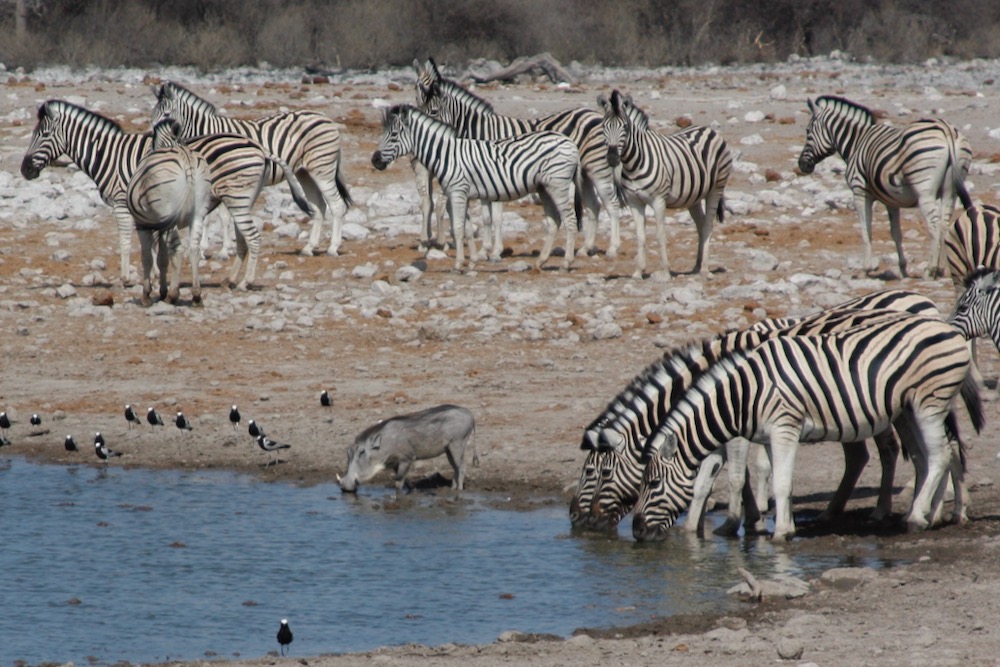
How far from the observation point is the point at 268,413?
12.6 meters

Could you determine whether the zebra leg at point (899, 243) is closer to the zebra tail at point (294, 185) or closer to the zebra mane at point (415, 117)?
the zebra mane at point (415, 117)

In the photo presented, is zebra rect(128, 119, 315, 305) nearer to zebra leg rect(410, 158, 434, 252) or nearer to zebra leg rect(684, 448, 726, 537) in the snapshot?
zebra leg rect(410, 158, 434, 252)

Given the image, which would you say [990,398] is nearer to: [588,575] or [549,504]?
[549,504]

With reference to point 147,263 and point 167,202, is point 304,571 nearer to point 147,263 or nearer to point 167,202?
point 167,202

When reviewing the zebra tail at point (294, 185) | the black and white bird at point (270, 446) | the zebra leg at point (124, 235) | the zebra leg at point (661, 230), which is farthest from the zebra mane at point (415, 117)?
the black and white bird at point (270, 446)

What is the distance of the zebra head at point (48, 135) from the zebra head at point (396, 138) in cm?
376

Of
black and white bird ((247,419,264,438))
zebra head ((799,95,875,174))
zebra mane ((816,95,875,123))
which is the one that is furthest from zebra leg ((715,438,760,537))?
zebra mane ((816,95,875,123))

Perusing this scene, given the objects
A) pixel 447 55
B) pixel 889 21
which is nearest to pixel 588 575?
pixel 447 55

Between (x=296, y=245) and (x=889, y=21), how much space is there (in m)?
32.7

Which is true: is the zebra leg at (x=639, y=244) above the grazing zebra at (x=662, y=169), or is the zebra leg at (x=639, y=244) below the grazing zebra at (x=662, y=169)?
A: below

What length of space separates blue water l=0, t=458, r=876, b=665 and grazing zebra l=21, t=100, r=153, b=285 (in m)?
6.28

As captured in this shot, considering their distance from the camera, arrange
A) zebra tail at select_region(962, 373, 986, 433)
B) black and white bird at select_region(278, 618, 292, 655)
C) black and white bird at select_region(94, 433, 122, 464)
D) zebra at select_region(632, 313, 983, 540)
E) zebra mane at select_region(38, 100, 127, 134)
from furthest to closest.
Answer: zebra mane at select_region(38, 100, 127, 134) < black and white bird at select_region(94, 433, 122, 464) < zebra tail at select_region(962, 373, 986, 433) < zebra at select_region(632, 313, 983, 540) < black and white bird at select_region(278, 618, 292, 655)

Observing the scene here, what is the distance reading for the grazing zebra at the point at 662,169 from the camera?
1669 centimetres

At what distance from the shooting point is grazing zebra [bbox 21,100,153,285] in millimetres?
16859
